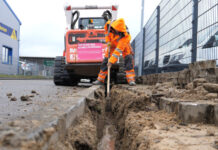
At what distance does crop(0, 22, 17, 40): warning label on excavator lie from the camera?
18.2 meters

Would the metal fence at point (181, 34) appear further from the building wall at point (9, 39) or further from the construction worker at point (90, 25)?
the building wall at point (9, 39)

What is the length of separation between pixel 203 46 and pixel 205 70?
84 cm

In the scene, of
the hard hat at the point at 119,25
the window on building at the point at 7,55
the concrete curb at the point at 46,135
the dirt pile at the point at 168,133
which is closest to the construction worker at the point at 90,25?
the hard hat at the point at 119,25

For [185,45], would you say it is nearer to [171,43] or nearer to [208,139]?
[171,43]

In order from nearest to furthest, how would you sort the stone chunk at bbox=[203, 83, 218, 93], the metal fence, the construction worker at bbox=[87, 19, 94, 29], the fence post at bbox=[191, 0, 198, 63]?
the stone chunk at bbox=[203, 83, 218, 93]
the metal fence
the fence post at bbox=[191, 0, 198, 63]
the construction worker at bbox=[87, 19, 94, 29]

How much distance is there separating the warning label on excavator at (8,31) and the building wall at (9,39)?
0.28 metres

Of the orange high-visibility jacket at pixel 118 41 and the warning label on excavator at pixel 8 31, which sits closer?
the orange high-visibility jacket at pixel 118 41

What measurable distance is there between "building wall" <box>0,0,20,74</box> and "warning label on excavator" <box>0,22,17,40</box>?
0.28 meters

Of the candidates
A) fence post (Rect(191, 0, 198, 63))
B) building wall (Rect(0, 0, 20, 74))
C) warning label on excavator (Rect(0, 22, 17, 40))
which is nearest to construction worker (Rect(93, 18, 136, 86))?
fence post (Rect(191, 0, 198, 63))

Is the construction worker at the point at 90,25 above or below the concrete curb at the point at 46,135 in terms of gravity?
above

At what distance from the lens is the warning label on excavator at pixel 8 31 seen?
1823 centimetres

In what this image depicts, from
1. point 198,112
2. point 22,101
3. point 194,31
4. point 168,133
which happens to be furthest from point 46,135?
point 194,31

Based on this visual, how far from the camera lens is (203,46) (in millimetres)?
3783

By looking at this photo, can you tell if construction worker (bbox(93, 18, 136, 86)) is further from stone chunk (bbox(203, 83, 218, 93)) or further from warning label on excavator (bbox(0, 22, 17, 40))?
warning label on excavator (bbox(0, 22, 17, 40))
